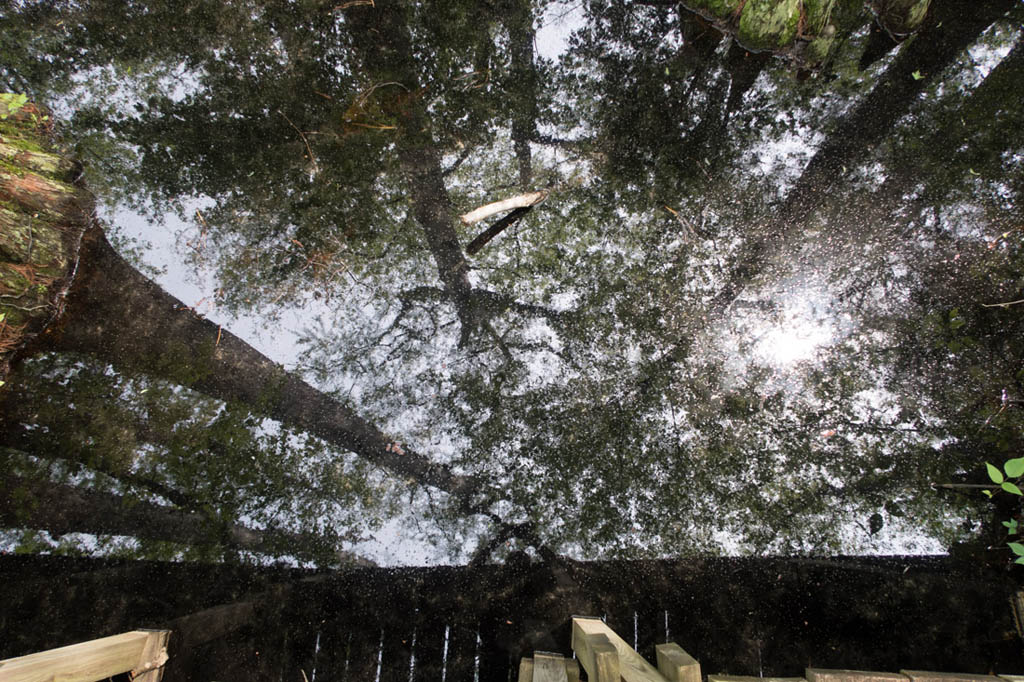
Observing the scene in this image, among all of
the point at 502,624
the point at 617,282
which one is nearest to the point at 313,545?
the point at 502,624

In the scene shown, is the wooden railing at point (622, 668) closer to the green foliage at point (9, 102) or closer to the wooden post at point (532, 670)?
the wooden post at point (532, 670)

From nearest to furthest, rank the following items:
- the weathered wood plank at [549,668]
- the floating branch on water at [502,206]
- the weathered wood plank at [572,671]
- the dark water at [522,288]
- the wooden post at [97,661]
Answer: the wooden post at [97,661] → the weathered wood plank at [549,668] → the weathered wood plank at [572,671] → the dark water at [522,288] → the floating branch on water at [502,206]

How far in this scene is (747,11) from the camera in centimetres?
247

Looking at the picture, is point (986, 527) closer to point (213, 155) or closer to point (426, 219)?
point (426, 219)

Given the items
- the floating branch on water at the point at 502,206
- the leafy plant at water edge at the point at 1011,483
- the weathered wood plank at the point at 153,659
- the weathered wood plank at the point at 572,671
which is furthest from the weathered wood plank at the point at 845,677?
the weathered wood plank at the point at 153,659

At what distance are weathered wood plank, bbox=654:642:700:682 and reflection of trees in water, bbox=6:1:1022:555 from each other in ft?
1.42

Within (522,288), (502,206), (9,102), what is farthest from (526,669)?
(9,102)

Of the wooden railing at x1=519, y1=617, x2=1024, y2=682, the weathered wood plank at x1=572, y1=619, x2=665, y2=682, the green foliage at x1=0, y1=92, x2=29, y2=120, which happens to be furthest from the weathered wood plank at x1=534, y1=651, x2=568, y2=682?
the green foliage at x1=0, y1=92, x2=29, y2=120

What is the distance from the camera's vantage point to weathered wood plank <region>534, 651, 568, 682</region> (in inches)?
75.4

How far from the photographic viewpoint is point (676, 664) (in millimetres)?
1820

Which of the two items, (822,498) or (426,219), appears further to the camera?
(426,219)

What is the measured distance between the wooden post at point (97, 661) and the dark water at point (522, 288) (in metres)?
0.39

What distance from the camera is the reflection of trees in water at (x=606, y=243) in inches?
90.7

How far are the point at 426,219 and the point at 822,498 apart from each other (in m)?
2.64
